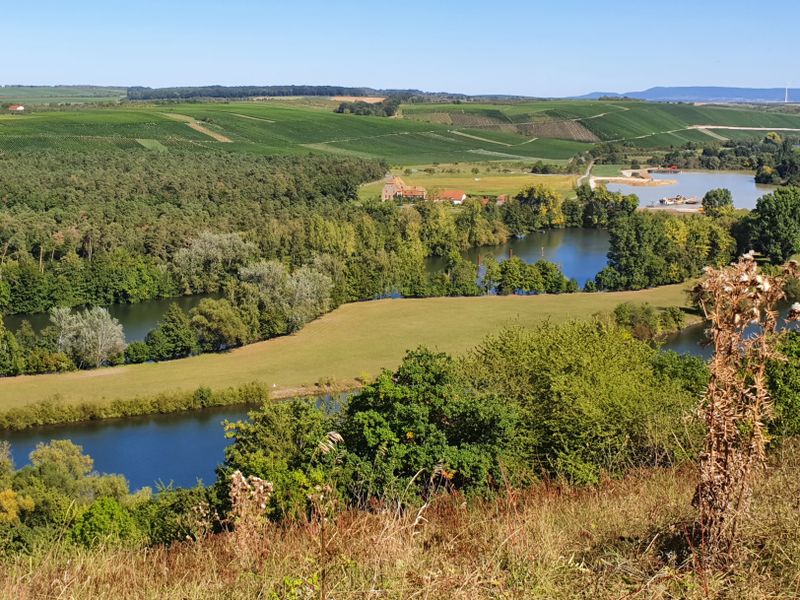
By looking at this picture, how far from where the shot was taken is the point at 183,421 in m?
21.6

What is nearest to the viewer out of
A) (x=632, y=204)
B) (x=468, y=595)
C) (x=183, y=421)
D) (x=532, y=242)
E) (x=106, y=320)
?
(x=468, y=595)

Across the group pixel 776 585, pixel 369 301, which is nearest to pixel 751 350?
pixel 776 585

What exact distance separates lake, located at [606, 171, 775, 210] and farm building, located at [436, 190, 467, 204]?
42.2 feet

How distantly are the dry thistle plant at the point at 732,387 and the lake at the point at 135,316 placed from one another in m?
28.2

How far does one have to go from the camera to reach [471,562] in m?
3.68

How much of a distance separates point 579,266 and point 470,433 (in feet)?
106

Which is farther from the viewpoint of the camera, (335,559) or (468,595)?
(335,559)

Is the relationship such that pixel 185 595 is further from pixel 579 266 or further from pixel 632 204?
pixel 632 204

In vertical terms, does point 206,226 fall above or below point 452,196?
below

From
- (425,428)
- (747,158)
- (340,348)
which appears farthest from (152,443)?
(747,158)

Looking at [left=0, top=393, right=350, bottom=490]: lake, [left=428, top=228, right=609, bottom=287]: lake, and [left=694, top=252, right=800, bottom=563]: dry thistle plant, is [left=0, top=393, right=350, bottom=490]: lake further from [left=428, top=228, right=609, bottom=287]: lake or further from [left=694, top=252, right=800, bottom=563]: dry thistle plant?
[left=428, top=228, right=609, bottom=287]: lake

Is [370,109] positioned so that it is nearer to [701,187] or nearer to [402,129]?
[402,129]

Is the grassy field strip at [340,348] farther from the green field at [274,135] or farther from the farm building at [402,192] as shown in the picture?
the green field at [274,135]

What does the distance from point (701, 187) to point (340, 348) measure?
50906 millimetres
